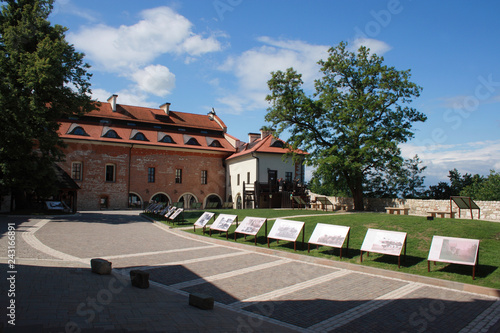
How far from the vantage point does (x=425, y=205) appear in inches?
882

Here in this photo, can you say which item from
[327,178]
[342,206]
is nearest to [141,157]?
[327,178]

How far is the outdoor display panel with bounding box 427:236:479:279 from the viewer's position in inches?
316

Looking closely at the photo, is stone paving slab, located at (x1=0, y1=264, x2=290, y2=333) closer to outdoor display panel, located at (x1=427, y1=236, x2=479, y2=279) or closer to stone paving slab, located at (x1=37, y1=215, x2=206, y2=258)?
stone paving slab, located at (x1=37, y1=215, x2=206, y2=258)

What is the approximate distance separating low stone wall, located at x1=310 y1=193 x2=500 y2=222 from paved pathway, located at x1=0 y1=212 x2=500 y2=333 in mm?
12672

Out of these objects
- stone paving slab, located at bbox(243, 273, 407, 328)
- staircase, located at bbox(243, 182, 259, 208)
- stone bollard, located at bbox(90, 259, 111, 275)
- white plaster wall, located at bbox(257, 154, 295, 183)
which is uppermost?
white plaster wall, located at bbox(257, 154, 295, 183)

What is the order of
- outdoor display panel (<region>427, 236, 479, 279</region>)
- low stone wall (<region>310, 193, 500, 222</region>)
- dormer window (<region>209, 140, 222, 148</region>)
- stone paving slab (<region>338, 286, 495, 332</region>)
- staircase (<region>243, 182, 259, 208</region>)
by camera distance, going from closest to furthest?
stone paving slab (<region>338, 286, 495, 332</region>) < outdoor display panel (<region>427, 236, 479, 279</region>) < low stone wall (<region>310, 193, 500, 222</region>) < staircase (<region>243, 182, 259, 208</region>) < dormer window (<region>209, 140, 222, 148</region>)

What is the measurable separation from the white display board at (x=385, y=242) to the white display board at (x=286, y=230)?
238 cm

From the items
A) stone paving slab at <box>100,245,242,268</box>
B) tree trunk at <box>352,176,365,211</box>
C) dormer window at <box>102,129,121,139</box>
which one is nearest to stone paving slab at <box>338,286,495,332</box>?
stone paving slab at <box>100,245,242,268</box>

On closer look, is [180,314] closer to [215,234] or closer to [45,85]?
[215,234]

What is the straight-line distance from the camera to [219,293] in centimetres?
709

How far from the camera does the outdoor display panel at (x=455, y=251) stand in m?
8.03

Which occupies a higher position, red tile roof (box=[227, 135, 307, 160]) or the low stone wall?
red tile roof (box=[227, 135, 307, 160])

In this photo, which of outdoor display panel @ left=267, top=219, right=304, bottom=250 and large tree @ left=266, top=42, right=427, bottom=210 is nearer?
outdoor display panel @ left=267, top=219, right=304, bottom=250

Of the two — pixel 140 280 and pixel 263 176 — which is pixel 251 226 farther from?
pixel 263 176
